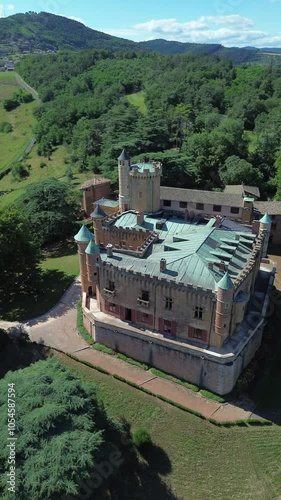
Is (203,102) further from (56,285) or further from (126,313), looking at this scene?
(126,313)

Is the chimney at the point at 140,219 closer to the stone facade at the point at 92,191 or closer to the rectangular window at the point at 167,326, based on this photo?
the rectangular window at the point at 167,326

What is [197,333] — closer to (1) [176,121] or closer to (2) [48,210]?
(2) [48,210]

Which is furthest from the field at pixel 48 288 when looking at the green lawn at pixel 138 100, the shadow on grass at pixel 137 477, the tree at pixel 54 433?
the green lawn at pixel 138 100

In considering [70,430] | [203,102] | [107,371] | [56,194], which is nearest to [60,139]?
[203,102]

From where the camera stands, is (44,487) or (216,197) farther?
(216,197)

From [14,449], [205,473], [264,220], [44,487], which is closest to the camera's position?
[44,487]

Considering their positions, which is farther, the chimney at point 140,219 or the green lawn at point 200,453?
the chimney at point 140,219

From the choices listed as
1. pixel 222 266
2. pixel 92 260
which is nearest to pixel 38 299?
pixel 92 260
